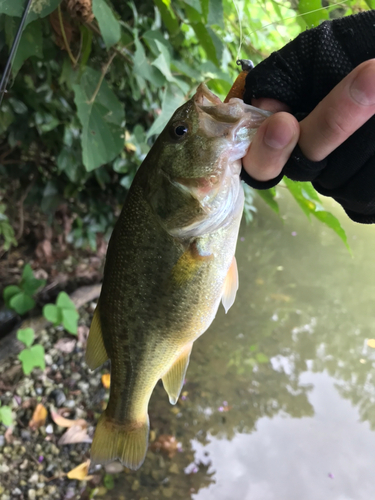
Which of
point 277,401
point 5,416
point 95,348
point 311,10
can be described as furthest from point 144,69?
point 277,401

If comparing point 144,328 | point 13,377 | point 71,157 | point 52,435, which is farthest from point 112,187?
point 144,328

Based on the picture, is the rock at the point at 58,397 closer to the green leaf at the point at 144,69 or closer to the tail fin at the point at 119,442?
the tail fin at the point at 119,442

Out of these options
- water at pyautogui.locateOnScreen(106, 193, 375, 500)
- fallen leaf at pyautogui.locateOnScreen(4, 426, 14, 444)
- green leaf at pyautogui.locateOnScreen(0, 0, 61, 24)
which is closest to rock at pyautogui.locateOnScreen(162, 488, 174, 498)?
water at pyautogui.locateOnScreen(106, 193, 375, 500)

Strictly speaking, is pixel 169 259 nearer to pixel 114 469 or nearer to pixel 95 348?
pixel 95 348

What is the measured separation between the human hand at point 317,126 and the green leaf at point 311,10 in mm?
565

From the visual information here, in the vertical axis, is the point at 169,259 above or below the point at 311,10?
below

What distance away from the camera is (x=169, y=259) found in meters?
1.23

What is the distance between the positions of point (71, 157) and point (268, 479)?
2665mm

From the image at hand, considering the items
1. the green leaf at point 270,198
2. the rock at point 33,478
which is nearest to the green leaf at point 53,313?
Result: the rock at point 33,478

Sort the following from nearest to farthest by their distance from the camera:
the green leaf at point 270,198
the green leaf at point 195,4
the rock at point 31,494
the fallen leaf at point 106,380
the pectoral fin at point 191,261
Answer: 1. the pectoral fin at point 191,261
2. the green leaf at point 195,4
3. the green leaf at point 270,198
4. the rock at point 31,494
5. the fallen leaf at point 106,380

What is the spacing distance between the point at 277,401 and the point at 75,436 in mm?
1680

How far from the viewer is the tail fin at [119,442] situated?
1492mm

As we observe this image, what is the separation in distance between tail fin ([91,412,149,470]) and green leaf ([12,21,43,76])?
4.64 feet

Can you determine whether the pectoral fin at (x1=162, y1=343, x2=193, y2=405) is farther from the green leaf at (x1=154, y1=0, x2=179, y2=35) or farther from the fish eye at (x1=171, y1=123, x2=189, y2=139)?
the green leaf at (x1=154, y1=0, x2=179, y2=35)
